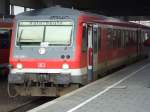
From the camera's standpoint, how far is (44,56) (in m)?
16.0

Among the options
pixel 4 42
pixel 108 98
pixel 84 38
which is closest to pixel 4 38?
pixel 4 42

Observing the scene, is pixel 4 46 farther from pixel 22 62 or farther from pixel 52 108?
pixel 52 108

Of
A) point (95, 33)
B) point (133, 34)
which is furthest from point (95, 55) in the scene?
point (133, 34)

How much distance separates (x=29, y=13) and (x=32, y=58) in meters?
1.65

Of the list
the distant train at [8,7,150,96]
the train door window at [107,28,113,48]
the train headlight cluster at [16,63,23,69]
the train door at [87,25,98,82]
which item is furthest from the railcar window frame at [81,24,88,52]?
the train door window at [107,28,113,48]

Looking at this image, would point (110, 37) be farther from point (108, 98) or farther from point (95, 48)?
point (108, 98)

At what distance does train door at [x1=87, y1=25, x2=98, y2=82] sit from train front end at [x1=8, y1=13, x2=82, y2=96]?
1.25 meters

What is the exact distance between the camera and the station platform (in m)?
12.0

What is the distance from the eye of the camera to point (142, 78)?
64.0 ft

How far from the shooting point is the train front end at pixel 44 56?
15.7m

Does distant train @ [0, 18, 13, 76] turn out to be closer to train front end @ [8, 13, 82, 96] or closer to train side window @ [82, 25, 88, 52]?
train front end @ [8, 13, 82, 96]

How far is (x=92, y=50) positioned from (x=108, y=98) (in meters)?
4.19

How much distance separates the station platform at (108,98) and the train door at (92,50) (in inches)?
17.6

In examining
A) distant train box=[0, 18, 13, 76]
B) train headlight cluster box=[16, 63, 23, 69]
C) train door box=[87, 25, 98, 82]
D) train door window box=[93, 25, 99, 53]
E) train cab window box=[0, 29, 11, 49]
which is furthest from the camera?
train cab window box=[0, 29, 11, 49]
